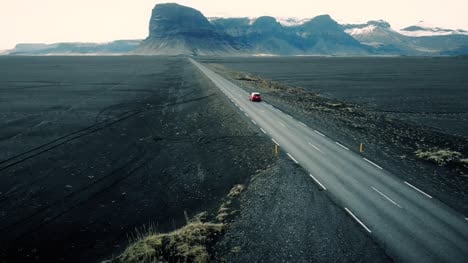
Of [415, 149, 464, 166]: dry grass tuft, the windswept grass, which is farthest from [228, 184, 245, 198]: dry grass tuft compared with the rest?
[415, 149, 464, 166]: dry grass tuft

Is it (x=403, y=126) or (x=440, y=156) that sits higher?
(x=403, y=126)

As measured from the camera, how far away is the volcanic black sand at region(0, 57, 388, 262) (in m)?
15.3

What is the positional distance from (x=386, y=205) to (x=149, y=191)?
1499 centimetres

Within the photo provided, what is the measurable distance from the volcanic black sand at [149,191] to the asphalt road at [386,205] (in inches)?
39.9

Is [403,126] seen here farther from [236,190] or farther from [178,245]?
[178,245]

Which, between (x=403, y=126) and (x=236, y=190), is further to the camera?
(x=403, y=126)

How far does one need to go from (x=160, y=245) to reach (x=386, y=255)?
10.2 m

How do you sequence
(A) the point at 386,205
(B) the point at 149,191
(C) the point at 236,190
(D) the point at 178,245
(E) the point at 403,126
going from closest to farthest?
(D) the point at 178,245
(A) the point at 386,205
(C) the point at 236,190
(B) the point at 149,191
(E) the point at 403,126

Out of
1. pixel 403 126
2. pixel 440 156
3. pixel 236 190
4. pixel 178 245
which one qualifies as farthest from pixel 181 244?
pixel 403 126

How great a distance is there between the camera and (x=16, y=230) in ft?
56.2

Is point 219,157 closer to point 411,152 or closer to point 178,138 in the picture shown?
point 178,138

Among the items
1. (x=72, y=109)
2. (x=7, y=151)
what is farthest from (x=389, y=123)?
(x=72, y=109)

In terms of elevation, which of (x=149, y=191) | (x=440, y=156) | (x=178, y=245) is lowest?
(x=149, y=191)

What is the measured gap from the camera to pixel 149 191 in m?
21.9
